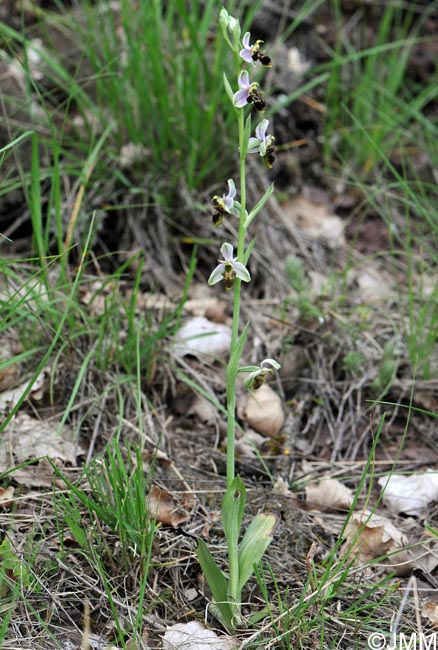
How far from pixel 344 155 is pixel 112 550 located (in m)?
2.77

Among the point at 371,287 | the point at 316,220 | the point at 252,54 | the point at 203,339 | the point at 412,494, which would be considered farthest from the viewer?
the point at 316,220

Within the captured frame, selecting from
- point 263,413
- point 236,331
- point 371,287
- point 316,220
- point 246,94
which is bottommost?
point 263,413

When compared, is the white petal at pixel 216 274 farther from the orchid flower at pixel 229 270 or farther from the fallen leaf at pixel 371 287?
the fallen leaf at pixel 371 287

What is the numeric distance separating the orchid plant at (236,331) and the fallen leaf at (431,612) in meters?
0.52

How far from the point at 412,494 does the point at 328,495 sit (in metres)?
0.32

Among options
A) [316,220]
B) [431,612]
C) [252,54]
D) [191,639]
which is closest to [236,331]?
[252,54]

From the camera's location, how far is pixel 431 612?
6.42 feet

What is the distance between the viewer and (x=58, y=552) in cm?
193

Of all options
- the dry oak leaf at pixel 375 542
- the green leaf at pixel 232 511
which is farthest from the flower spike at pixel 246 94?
the dry oak leaf at pixel 375 542

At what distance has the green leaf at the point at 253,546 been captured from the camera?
6.30 feet

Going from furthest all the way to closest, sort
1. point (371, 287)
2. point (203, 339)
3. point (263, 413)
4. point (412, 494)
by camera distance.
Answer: point (371, 287) < point (203, 339) < point (263, 413) < point (412, 494)

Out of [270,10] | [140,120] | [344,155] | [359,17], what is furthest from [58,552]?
[359,17]

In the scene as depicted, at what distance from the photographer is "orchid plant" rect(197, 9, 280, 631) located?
1795 millimetres

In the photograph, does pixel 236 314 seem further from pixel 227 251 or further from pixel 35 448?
pixel 35 448
